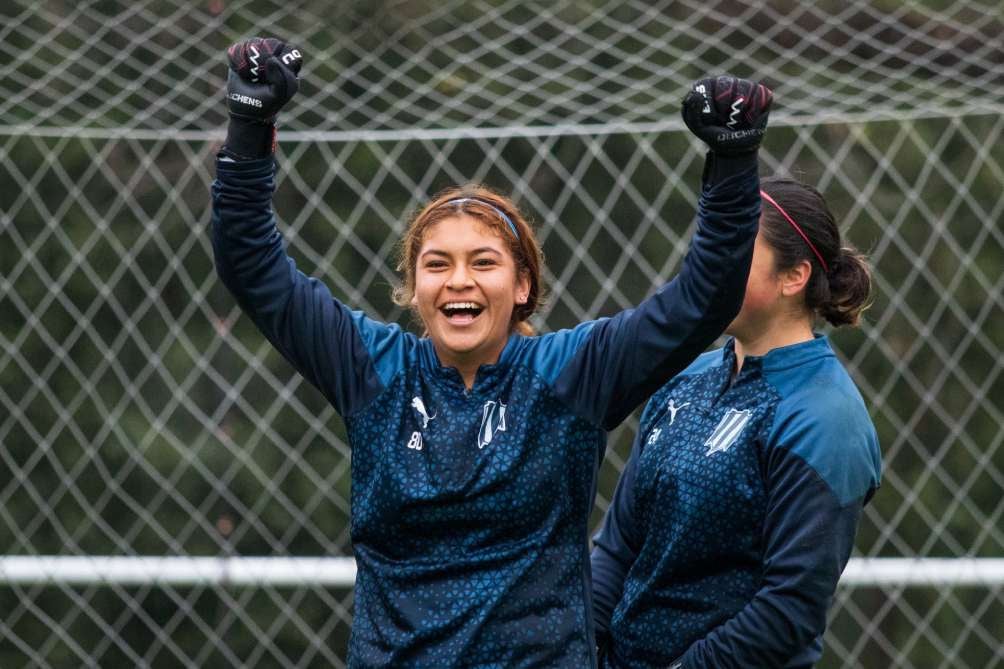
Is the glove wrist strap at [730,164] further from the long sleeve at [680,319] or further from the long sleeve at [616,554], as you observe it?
the long sleeve at [616,554]

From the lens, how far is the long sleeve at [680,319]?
5.74ft

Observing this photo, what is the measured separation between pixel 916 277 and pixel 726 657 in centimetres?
217

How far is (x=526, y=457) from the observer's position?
1844mm

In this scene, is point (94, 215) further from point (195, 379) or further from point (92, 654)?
point (92, 654)

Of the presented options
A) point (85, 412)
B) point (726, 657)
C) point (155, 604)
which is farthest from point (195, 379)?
point (726, 657)

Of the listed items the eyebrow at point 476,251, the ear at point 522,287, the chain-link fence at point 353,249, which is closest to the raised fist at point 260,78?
the eyebrow at point 476,251

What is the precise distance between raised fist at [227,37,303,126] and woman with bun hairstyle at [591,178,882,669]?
2.46ft

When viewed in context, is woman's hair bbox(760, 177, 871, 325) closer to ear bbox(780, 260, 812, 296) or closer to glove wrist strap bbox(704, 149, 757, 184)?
ear bbox(780, 260, 812, 296)

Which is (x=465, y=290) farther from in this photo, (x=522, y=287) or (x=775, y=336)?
(x=775, y=336)

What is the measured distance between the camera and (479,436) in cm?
186

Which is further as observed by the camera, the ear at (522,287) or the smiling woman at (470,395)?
the ear at (522,287)

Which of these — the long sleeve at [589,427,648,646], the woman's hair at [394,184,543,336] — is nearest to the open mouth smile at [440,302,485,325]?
the woman's hair at [394,184,543,336]

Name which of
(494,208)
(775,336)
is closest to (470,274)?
(494,208)

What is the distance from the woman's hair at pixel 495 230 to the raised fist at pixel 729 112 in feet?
1.25
